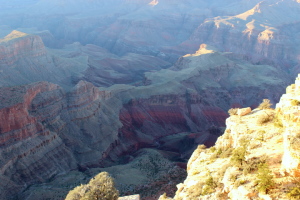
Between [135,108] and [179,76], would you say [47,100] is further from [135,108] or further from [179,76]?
[179,76]

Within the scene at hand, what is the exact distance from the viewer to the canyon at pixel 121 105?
53156 mm

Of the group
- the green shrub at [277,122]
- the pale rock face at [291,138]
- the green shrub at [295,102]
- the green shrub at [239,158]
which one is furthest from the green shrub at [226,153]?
the green shrub at [295,102]

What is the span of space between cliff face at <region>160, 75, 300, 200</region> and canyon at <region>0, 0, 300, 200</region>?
1780 cm

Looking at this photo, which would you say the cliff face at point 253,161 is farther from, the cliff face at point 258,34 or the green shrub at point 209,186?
the cliff face at point 258,34

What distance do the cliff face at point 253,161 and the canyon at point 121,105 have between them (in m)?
17.8

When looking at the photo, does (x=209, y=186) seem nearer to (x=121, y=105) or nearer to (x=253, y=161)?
(x=253, y=161)

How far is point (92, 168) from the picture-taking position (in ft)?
191

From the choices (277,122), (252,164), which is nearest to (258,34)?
(277,122)

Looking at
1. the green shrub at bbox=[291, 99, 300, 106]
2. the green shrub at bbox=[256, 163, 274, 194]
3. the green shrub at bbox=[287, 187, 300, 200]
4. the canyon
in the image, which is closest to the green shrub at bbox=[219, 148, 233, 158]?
the green shrub at bbox=[291, 99, 300, 106]

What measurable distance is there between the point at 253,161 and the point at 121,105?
62.2 m

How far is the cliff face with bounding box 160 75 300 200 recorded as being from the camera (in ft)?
59.7

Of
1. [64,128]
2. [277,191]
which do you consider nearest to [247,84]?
[64,128]

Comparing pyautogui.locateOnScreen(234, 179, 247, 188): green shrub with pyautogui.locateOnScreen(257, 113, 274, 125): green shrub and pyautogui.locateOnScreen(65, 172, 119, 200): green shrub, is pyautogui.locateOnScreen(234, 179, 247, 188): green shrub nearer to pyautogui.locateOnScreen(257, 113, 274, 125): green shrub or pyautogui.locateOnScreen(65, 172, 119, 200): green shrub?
pyautogui.locateOnScreen(257, 113, 274, 125): green shrub

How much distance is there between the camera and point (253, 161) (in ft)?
69.9
